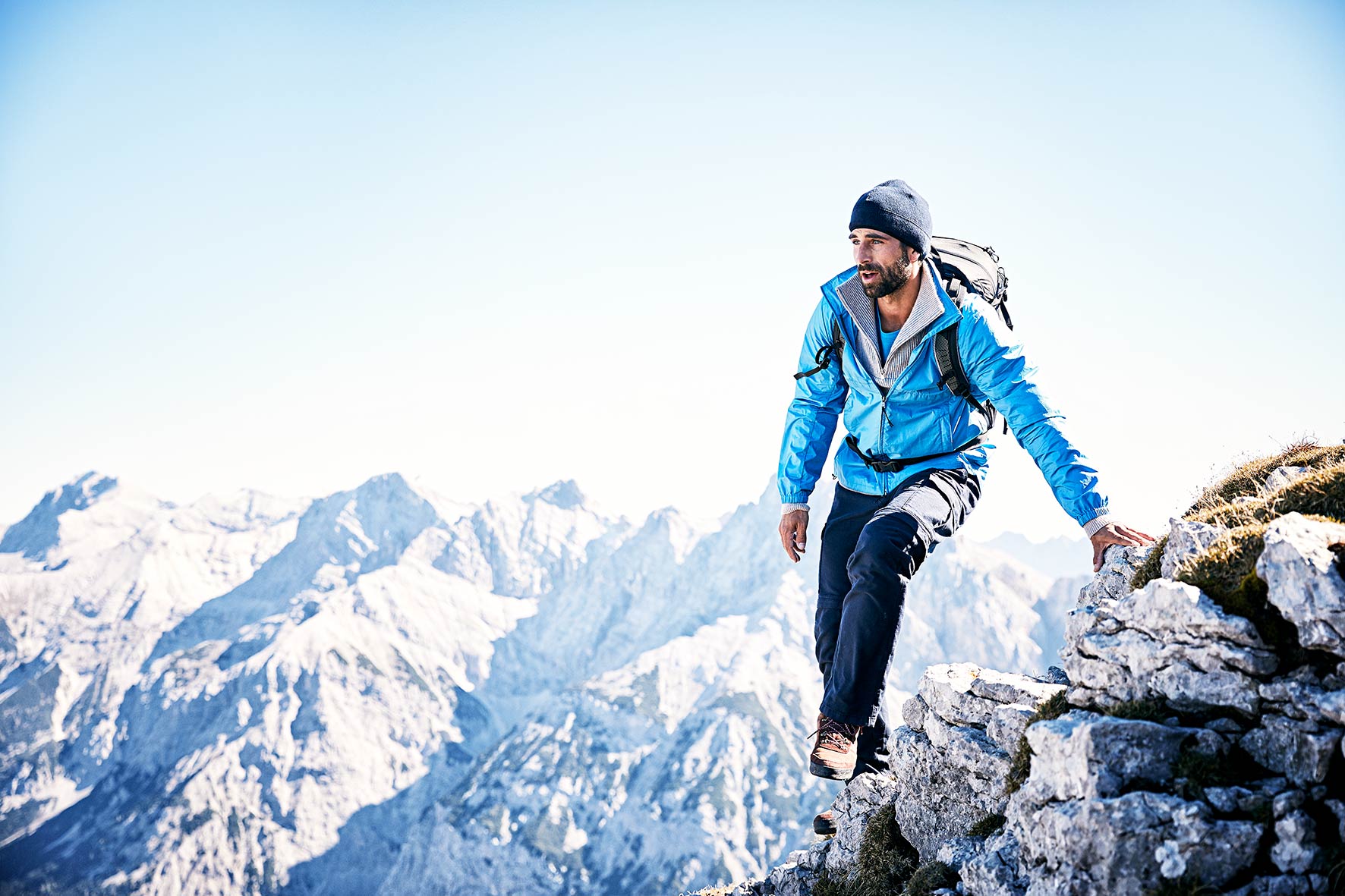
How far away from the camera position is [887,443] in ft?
32.5

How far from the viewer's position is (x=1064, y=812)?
22.0 ft

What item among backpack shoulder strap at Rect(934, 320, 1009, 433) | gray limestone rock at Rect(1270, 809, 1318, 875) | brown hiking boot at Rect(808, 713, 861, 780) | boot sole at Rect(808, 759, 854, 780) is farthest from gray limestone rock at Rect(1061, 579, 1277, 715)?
boot sole at Rect(808, 759, 854, 780)

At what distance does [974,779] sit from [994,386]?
461cm

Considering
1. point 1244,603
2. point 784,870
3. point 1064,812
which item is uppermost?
point 1244,603

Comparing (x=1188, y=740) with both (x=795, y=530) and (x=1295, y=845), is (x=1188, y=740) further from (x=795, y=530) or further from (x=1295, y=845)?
(x=795, y=530)

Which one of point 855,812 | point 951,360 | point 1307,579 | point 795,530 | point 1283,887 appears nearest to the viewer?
point 1283,887

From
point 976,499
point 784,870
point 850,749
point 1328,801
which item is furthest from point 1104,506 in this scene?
point 784,870

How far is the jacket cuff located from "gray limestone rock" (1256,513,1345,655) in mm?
1803

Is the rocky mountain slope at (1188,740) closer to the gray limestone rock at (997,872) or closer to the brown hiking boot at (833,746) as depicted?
the gray limestone rock at (997,872)

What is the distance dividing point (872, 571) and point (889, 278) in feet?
11.4

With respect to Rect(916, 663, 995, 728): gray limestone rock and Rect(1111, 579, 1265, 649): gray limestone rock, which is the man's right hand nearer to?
Rect(916, 663, 995, 728): gray limestone rock

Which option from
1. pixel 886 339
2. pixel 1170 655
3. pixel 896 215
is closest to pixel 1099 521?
pixel 1170 655

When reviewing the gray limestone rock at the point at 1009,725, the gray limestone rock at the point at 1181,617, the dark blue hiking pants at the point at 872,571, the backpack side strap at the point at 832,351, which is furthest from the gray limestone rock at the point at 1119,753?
the backpack side strap at the point at 832,351

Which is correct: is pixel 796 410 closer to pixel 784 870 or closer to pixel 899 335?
pixel 899 335
